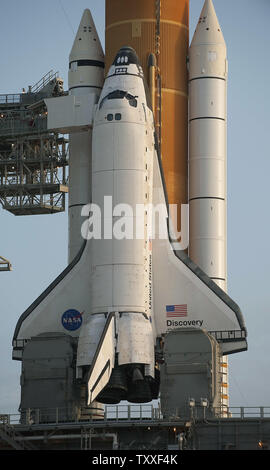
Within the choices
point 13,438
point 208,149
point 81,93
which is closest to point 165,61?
point 81,93

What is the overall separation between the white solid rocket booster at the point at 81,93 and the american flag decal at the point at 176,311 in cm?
415

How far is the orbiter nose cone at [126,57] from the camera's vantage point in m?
47.9

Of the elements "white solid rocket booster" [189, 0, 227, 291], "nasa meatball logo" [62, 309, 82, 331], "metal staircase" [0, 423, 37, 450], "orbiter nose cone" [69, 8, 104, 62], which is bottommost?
"metal staircase" [0, 423, 37, 450]

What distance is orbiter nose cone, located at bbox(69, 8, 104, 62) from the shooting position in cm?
5081

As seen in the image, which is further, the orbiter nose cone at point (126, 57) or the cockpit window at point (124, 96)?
the orbiter nose cone at point (126, 57)

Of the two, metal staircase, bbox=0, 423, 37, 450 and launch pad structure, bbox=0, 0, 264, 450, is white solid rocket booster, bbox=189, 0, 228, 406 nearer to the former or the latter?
launch pad structure, bbox=0, 0, 264, 450

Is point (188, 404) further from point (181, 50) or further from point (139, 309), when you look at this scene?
point (181, 50)

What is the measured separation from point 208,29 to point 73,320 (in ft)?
35.1

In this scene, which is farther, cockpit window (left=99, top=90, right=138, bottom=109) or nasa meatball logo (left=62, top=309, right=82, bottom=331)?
nasa meatball logo (left=62, top=309, right=82, bottom=331)

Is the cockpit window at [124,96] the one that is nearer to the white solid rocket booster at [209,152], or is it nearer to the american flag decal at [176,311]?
the white solid rocket booster at [209,152]

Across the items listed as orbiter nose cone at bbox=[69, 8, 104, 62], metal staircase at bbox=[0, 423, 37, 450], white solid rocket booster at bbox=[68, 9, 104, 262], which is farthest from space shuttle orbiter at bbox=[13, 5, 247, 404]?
orbiter nose cone at bbox=[69, 8, 104, 62]

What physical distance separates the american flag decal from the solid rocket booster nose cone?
8964 millimetres

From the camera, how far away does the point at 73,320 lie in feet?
157

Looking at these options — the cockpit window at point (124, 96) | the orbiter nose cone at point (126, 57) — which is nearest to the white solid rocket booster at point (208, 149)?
the orbiter nose cone at point (126, 57)
